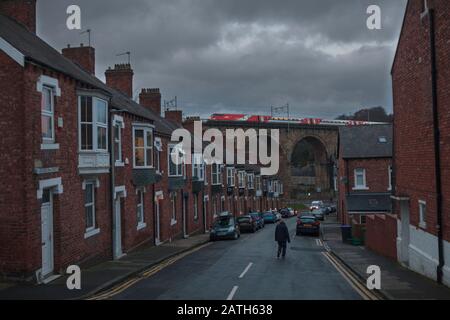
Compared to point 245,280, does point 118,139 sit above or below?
above

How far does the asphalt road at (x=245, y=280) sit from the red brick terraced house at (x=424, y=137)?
2839 millimetres

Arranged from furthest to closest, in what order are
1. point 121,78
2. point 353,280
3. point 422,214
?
point 121,78, point 422,214, point 353,280

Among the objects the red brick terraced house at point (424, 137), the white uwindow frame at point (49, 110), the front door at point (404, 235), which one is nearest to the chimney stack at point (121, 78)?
the white uwindow frame at point (49, 110)

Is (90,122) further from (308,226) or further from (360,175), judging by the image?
(360,175)

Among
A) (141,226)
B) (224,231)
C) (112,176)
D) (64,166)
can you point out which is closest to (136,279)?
(64,166)

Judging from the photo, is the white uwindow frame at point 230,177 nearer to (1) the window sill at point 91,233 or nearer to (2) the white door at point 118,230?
(2) the white door at point 118,230

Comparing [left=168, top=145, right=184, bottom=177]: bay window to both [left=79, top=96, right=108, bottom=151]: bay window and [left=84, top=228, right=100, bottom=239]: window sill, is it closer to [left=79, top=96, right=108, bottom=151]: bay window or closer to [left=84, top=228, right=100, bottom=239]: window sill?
[left=84, top=228, right=100, bottom=239]: window sill

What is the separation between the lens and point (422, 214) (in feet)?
52.1

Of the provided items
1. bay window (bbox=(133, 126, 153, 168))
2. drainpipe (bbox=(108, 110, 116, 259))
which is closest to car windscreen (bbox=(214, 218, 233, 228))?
bay window (bbox=(133, 126, 153, 168))

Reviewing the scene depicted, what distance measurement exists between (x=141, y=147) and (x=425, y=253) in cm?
1309

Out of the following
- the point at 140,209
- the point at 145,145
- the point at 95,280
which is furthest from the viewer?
the point at 140,209

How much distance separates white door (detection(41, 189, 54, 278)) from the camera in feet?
45.3

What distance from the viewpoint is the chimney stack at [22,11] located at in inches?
742

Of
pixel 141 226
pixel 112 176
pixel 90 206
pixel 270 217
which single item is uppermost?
pixel 112 176
